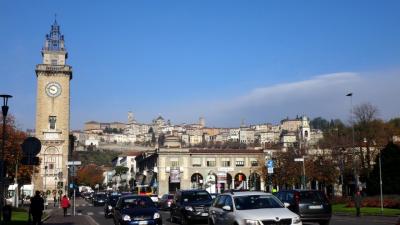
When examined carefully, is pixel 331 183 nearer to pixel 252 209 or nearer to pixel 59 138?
pixel 59 138

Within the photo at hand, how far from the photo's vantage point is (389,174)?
59.2m

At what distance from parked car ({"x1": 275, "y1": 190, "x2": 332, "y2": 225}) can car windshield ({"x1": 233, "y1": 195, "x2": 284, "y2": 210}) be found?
7.86 metres

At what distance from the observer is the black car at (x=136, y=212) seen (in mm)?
24094

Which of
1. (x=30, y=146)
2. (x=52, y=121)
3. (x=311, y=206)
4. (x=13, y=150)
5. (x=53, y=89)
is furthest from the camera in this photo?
(x=53, y=89)

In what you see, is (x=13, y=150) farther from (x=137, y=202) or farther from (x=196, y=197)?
(x=137, y=202)

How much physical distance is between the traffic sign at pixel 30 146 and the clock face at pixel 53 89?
97.2 metres

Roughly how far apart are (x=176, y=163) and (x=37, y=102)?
30116 millimetres

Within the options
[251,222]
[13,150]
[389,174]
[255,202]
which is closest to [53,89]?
[13,150]

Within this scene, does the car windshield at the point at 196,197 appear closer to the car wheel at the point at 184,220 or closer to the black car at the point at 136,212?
the car wheel at the point at 184,220

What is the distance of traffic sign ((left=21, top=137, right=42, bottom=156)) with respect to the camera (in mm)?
23078

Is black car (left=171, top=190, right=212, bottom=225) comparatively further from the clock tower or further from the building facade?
the clock tower

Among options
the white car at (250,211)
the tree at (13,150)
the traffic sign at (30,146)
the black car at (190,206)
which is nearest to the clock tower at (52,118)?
the tree at (13,150)

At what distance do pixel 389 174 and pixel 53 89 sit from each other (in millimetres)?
77193

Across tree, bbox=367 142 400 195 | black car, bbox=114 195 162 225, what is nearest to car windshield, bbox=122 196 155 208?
black car, bbox=114 195 162 225
